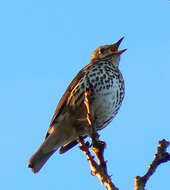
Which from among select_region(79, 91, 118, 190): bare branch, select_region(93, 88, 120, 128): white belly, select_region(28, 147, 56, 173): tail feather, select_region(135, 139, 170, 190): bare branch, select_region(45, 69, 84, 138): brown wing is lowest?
select_region(135, 139, 170, 190): bare branch

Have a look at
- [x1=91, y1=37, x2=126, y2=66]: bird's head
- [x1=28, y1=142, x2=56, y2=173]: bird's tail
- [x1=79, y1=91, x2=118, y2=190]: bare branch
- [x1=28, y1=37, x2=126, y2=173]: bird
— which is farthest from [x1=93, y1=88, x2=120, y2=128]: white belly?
[x1=79, y1=91, x2=118, y2=190]: bare branch

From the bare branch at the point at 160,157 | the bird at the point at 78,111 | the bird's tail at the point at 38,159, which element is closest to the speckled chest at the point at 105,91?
the bird at the point at 78,111

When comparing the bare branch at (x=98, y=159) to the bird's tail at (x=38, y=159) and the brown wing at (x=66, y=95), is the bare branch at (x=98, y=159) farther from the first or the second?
the brown wing at (x=66, y=95)

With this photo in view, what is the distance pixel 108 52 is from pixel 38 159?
2.32 m

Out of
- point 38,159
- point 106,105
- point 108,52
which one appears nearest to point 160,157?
point 106,105

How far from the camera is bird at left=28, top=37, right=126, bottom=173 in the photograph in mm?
6531

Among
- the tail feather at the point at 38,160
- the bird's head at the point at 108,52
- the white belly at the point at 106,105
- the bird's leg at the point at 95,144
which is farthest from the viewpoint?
the bird's head at the point at 108,52

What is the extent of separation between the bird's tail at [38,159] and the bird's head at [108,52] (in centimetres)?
190

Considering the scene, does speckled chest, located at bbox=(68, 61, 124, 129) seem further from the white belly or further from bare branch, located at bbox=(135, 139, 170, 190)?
bare branch, located at bbox=(135, 139, 170, 190)

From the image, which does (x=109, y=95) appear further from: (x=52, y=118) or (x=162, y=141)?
(x=162, y=141)

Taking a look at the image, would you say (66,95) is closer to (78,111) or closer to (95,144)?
(78,111)

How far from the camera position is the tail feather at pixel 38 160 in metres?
6.29

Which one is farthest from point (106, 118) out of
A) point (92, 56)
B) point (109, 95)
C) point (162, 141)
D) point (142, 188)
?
point (142, 188)

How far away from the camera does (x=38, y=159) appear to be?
645 cm
